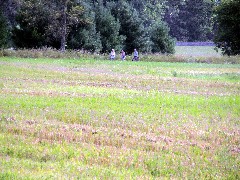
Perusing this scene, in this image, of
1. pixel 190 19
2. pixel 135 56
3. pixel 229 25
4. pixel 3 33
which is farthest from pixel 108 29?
pixel 190 19

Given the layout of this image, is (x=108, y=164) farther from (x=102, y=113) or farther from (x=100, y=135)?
(x=102, y=113)

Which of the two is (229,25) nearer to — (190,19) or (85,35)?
(85,35)

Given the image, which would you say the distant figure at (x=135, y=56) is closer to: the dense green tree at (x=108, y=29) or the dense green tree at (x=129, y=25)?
the dense green tree at (x=108, y=29)

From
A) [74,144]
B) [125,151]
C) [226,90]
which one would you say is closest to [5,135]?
[74,144]

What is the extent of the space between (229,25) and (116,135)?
5823cm

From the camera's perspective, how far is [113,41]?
2559 inches

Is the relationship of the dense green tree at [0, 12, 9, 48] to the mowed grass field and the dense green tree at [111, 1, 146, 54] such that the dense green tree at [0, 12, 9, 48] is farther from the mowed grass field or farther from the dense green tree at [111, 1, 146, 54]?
the mowed grass field

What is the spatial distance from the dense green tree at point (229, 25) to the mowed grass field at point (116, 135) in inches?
1900

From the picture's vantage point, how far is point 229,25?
6456 centimetres

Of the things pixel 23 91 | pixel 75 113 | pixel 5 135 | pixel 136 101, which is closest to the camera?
pixel 5 135

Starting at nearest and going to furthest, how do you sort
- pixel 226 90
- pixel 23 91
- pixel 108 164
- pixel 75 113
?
pixel 108 164, pixel 75 113, pixel 23 91, pixel 226 90

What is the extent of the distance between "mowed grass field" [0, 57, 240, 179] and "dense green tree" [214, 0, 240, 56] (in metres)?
48.3

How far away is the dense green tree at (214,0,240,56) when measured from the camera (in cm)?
6284

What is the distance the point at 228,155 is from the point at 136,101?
24.1 feet
